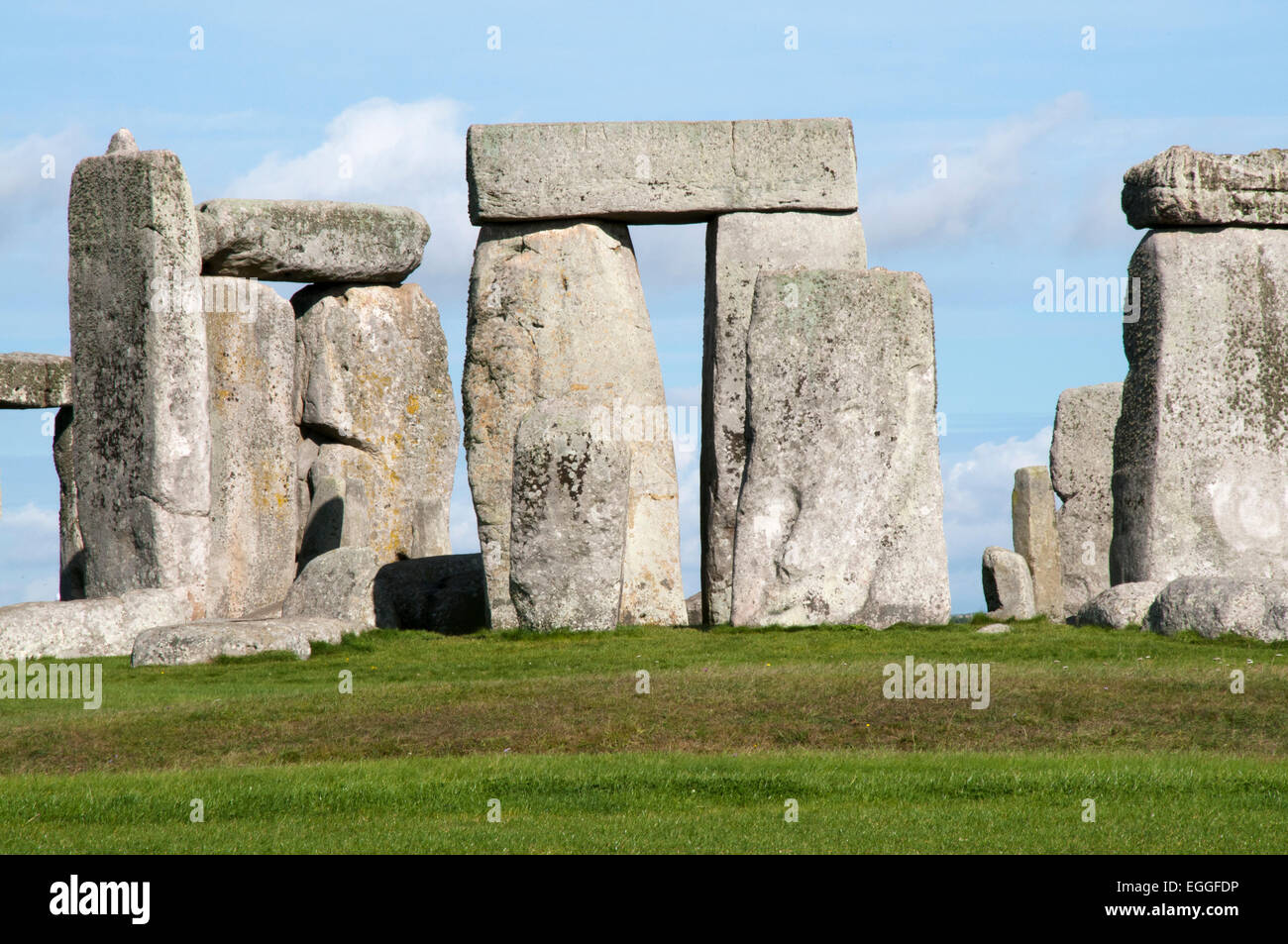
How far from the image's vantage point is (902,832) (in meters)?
8.70

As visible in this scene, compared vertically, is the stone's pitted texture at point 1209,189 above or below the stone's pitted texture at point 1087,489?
above

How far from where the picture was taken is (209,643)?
602 inches

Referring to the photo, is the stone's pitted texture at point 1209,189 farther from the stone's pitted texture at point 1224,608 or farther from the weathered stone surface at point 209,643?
the weathered stone surface at point 209,643

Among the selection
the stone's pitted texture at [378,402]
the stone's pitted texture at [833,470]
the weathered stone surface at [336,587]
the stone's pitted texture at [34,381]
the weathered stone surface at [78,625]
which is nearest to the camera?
the weathered stone surface at [78,625]

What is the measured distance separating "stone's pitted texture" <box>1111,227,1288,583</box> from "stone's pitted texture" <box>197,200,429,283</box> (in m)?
10.2

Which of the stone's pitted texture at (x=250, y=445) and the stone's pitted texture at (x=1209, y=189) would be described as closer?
the stone's pitted texture at (x=1209, y=189)

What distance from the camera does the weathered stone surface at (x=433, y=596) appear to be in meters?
19.3

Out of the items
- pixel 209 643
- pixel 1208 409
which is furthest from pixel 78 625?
pixel 1208 409

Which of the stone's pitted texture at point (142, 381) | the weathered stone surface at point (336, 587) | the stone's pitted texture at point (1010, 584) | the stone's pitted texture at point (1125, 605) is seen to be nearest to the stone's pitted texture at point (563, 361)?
the weathered stone surface at point (336, 587)

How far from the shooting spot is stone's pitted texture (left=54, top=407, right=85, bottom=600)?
76.7 ft

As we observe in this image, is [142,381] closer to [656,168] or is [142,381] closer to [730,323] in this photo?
[656,168]

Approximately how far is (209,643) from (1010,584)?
28.8 ft

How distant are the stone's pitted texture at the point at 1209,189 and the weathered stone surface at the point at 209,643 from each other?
8.98m
